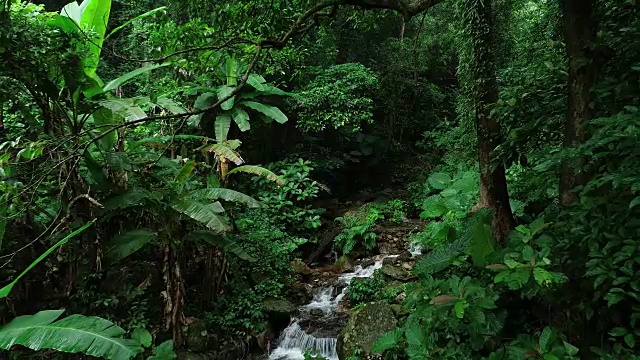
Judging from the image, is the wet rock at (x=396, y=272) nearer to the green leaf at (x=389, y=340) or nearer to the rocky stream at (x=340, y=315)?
the rocky stream at (x=340, y=315)

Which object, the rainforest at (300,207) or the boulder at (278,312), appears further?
the boulder at (278,312)

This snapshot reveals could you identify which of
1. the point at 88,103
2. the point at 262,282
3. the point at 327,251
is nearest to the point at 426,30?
the point at 327,251

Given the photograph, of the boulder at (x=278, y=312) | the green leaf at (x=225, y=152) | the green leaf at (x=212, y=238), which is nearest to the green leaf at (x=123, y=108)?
the green leaf at (x=225, y=152)

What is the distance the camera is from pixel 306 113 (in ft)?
33.3

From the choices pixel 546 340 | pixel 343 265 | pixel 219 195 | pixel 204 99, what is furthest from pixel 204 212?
pixel 204 99

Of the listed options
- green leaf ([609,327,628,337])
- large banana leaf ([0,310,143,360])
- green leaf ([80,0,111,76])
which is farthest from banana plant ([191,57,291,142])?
green leaf ([609,327,628,337])

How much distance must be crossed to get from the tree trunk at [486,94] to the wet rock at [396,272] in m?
2.68

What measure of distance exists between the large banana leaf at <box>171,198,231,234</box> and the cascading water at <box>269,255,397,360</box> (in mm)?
2214

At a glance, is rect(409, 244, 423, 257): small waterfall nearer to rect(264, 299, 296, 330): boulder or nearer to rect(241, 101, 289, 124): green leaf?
rect(264, 299, 296, 330): boulder

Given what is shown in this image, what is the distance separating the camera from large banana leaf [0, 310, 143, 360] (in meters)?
3.49

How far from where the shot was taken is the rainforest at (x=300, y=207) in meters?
2.56

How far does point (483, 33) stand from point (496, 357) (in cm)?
386

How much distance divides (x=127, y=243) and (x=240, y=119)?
408 cm

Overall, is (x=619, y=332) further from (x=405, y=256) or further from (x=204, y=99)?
(x=204, y=99)
